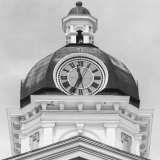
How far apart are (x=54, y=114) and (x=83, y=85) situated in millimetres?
2142

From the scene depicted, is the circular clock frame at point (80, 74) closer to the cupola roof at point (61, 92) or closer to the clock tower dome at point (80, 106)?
the clock tower dome at point (80, 106)

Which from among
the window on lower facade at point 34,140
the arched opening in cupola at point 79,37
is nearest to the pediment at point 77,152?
the window on lower facade at point 34,140

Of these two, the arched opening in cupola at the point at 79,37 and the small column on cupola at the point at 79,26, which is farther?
the arched opening in cupola at the point at 79,37

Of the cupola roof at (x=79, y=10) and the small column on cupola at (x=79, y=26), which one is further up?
the cupola roof at (x=79, y=10)

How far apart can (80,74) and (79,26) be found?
4.85m

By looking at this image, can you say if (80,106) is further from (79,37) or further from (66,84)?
(79,37)

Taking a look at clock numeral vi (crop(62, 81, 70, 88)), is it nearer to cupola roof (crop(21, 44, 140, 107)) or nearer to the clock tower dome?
the clock tower dome

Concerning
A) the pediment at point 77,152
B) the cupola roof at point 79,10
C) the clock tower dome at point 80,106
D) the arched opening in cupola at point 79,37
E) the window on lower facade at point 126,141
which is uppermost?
the cupola roof at point 79,10

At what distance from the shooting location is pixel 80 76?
5622cm

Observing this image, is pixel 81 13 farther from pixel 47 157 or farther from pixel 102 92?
pixel 47 157

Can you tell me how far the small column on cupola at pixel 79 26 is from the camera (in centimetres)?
6000

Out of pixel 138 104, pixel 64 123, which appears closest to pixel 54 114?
pixel 64 123

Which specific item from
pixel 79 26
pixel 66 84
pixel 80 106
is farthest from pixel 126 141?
pixel 79 26

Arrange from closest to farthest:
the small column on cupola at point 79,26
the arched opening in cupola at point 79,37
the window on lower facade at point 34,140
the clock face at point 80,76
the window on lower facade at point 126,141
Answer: the window on lower facade at point 34,140 < the window on lower facade at point 126,141 < the clock face at point 80,76 < the small column on cupola at point 79,26 < the arched opening in cupola at point 79,37
